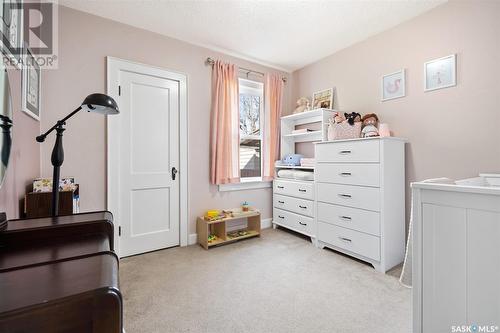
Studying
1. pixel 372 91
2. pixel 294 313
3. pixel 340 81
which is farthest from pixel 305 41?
pixel 294 313

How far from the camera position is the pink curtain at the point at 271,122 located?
3439mm

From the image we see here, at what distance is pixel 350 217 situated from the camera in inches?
95.7

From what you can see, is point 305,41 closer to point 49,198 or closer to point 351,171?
point 351,171

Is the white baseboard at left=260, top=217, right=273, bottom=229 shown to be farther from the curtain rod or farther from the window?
the curtain rod

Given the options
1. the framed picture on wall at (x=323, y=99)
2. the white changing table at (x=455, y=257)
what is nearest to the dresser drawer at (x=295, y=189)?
the framed picture on wall at (x=323, y=99)

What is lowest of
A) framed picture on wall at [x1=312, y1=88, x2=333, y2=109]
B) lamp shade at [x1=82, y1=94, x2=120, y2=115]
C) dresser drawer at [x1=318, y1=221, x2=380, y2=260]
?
dresser drawer at [x1=318, y1=221, x2=380, y2=260]

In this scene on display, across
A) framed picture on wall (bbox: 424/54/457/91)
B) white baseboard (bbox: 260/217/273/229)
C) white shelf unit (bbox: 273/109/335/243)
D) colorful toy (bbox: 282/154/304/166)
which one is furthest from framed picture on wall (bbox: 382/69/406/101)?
white baseboard (bbox: 260/217/273/229)

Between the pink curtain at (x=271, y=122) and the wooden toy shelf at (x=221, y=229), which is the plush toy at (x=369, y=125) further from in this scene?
the wooden toy shelf at (x=221, y=229)

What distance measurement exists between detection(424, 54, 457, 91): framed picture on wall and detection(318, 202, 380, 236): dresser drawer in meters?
1.36

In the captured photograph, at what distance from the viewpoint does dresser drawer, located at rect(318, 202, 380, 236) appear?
7.36 feet

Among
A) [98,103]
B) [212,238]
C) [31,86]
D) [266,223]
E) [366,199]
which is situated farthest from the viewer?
[266,223]

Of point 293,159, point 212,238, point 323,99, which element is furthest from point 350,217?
point 323,99

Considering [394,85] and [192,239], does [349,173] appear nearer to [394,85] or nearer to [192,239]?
[394,85]

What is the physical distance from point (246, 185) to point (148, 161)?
1.35m
